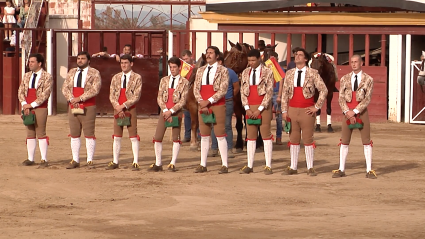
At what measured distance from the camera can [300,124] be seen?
12.0 m

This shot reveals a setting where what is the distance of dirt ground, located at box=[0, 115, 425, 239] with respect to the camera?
8.42m

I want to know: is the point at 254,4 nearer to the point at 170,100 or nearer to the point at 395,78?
the point at 395,78

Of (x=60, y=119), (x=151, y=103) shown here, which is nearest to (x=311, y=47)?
(x=151, y=103)

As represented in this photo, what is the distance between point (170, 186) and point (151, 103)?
10295 millimetres

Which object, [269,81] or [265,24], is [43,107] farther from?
[265,24]

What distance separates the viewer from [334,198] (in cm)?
1043

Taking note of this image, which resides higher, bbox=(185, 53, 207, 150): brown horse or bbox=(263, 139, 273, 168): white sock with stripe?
bbox=(185, 53, 207, 150): brown horse

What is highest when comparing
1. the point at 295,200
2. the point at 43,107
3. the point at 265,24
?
the point at 265,24

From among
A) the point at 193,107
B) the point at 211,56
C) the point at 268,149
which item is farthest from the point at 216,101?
the point at 193,107

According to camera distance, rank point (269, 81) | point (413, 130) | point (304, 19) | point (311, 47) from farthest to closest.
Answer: point (311, 47) < point (304, 19) < point (413, 130) < point (269, 81)

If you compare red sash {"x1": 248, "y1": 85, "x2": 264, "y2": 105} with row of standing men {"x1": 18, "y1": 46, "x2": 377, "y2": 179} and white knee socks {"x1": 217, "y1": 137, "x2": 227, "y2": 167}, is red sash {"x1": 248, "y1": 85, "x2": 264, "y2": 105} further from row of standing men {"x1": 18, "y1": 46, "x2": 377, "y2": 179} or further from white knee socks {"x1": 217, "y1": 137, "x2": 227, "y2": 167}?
white knee socks {"x1": 217, "y1": 137, "x2": 227, "y2": 167}

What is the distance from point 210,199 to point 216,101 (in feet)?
7.40

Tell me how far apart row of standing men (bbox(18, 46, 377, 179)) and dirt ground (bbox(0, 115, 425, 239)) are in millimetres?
365

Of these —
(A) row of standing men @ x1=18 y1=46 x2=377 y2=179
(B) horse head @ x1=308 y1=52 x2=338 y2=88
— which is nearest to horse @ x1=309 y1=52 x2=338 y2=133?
(B) horse head @ x1=308 y1=52 x2=338 y2=88
